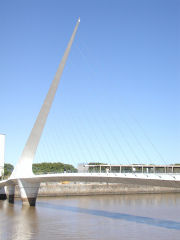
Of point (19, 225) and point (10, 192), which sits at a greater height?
point (10, 192)

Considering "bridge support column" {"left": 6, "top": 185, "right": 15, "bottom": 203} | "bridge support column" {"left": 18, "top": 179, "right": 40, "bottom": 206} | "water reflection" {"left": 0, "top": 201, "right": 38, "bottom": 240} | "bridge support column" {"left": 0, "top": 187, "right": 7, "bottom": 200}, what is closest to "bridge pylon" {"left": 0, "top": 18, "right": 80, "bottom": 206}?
"bridge support column" {"left": 18, "top": 179, "right": 40, "bottom": 206}

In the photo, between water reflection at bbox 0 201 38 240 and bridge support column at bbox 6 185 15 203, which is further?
bridge support column at bbox 6 185 15 203

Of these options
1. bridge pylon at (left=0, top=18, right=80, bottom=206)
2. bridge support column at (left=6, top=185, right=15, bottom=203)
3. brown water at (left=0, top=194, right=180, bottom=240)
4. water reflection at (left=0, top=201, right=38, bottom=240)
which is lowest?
water reflection at (left=0, top=201, right=38, bottom=240)

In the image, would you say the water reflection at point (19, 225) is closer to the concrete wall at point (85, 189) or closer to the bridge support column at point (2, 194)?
the bridge support column at point (2, 194)

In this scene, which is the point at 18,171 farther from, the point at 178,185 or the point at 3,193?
the point at 178,185

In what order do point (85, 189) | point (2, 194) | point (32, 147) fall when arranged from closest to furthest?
point (32, 147) < point (2, 194) < point (85, 189)

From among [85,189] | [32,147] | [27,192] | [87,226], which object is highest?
[32,147]

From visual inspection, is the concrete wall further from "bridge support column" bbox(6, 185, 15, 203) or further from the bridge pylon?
the bridge pylon

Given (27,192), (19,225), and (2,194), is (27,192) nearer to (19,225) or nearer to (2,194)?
(2,194)

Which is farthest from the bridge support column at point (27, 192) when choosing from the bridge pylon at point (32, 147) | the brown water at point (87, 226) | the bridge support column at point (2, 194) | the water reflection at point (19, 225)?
the bridge support column at point (2, 194)

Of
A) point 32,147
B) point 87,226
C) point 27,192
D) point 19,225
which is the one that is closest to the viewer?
point 87,226

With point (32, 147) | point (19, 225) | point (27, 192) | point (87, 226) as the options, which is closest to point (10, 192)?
point (27, 192)

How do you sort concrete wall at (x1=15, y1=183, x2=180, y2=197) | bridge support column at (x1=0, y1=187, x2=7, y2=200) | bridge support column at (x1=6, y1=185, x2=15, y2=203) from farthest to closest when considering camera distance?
1. concrete wall at (x1=15, y1=183, x2=180, y2=197)
2. bridge support column at (x1=0, y1=187, x2=7, y2=200)
3. bridge support column at (x1=6, y1=185, x2=15, y2=203)

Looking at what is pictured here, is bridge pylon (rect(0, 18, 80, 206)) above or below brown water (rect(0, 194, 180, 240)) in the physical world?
above
